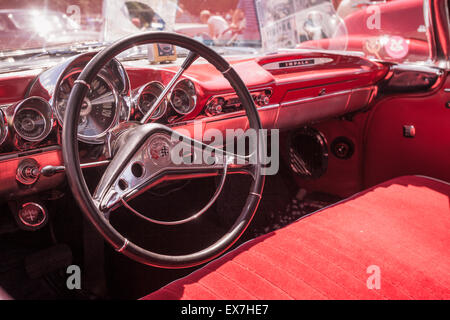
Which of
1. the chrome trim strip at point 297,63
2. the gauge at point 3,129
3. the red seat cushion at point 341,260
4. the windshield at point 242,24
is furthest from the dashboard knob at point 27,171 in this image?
the chrome trim strip at point 297,63

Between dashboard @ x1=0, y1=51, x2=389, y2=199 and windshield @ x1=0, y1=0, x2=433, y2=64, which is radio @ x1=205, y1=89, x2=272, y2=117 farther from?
windshield @ x1=0, y1=0, x2=433, y2=64

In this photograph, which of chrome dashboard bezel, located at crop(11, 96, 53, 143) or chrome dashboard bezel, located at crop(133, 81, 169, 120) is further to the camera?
chrome dashboard bezel, located at crop(133, 81, 169, 120)

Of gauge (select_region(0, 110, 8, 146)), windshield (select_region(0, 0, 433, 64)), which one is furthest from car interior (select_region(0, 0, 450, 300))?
windshield (select_region(0, 0, 433, 64))

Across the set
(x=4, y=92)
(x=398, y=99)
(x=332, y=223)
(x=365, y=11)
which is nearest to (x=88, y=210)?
(x=4, y=92)

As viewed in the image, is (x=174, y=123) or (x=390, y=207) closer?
(x=174, y=123)

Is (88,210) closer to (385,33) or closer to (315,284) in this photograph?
(315,284)

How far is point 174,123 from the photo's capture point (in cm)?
153

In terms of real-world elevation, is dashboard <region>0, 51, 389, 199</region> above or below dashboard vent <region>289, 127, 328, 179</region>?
above

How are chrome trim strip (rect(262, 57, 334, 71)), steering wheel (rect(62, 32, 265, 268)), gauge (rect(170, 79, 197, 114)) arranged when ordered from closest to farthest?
1. steering wheel (rect(62, 32, 265, 268))
2. gauge (rect(170, 79, 197, 114))
3. chrome trim strip (rect(262, 57, 334, 71))

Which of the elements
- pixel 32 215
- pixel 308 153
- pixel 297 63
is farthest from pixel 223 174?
pixel 308 153

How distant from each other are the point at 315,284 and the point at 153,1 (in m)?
1.85

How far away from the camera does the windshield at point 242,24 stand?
184cm

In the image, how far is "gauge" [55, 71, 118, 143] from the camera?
1250 mm

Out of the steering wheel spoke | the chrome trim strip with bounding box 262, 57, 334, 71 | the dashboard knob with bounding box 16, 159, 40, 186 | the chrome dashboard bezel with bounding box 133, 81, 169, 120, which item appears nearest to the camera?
the steering wheel spoke
